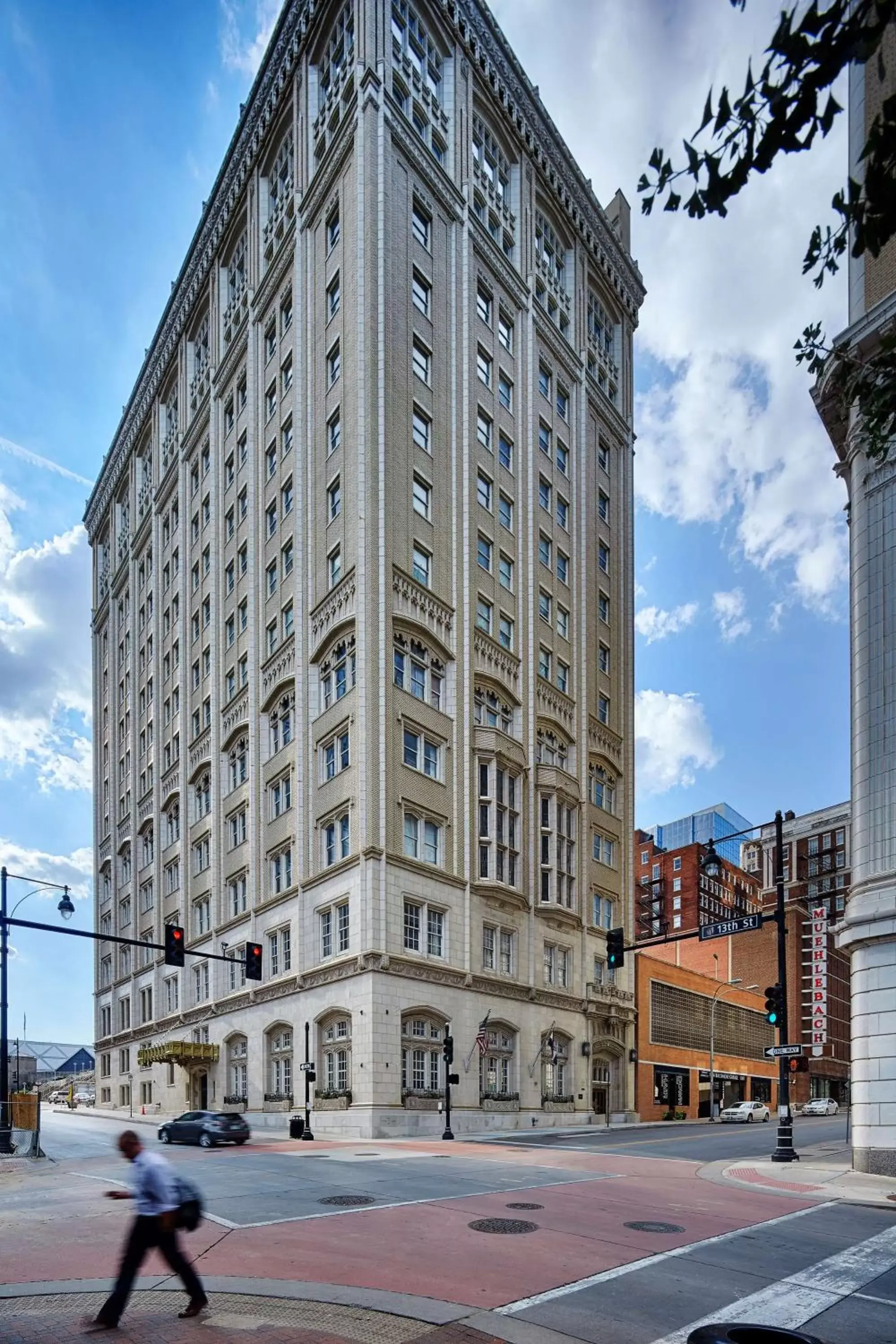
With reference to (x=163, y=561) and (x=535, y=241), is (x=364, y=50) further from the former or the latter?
(x=163, y=561)

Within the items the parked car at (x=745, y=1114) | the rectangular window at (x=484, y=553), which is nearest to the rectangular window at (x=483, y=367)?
the rectangular window at (x=484, y=553)

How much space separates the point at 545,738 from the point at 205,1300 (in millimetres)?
44538

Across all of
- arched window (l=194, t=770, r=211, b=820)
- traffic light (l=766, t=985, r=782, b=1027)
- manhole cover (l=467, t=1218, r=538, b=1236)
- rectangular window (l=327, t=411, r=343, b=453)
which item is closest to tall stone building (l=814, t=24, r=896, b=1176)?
traffic light (l=766, t=985, r=782, b=1027)

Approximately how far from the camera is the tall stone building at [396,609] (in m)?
41.1

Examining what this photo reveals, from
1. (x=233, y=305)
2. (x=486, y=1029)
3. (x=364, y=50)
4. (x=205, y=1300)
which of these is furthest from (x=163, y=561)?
(x=205, y=1300)

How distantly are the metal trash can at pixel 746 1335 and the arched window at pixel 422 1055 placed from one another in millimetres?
34380

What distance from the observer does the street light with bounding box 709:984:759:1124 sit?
2469 inches

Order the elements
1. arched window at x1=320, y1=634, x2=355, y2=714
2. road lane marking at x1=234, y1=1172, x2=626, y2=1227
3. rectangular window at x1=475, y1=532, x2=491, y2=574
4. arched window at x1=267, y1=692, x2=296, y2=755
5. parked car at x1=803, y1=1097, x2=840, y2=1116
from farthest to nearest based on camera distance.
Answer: parked car at x1=803, y1=1097, x2=840, y2=1116, rectangular window at x1=475, y1=532, x2=491, y2=574, arched window at x1=267, y1=692, x2=296, y2=755, arched window at x1=320, y1=634, x2=355, y2=714, road lane marking at x1=234, y1=1172, x2=626, y2=1227

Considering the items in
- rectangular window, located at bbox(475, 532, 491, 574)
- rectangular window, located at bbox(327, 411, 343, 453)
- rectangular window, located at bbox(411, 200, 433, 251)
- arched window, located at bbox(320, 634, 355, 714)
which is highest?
rectangular window, located at bbox(411, 200, 433, 251)

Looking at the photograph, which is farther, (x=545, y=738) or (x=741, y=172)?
(x=545, y=738)

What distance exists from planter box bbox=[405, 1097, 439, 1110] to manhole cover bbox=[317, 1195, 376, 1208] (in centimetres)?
2244

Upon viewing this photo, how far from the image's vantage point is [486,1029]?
4356 centimetres

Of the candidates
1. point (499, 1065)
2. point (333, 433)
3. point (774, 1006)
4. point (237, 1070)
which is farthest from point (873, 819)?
point (237, 1070)

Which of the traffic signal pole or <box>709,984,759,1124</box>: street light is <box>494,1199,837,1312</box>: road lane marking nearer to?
the traffic signal pole
